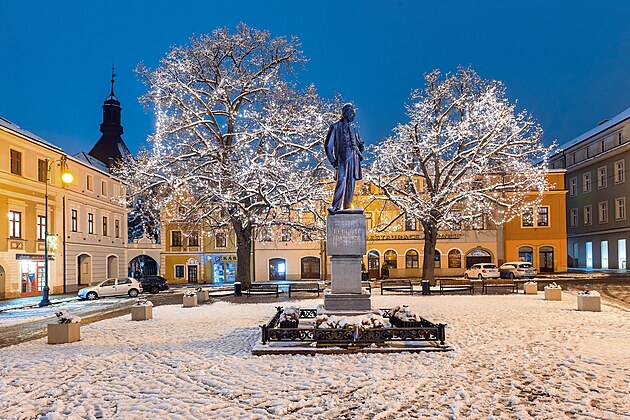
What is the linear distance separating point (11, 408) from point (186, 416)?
8.41ft

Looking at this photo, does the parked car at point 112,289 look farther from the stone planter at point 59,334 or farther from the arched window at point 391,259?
the arched window at point 391,259

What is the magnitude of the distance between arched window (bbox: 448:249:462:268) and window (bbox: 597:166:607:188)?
57.2ft

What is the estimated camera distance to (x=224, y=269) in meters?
46.8

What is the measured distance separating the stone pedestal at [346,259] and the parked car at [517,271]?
3072cm

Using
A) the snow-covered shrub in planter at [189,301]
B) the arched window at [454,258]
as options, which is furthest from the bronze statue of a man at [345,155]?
the arched window at [454,258]

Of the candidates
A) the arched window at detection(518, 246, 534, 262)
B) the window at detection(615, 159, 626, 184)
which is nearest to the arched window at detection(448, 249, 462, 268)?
the arched window at detection(518, 246, 534, 262)

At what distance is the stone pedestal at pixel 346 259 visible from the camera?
41.5 ft

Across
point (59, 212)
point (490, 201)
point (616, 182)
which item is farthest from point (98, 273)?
point (616, 182)

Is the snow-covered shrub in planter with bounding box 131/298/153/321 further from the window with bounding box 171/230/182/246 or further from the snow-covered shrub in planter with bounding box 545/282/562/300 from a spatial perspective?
the window with bounding box 171/230/182/246

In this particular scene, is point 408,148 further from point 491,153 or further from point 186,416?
point 186,416

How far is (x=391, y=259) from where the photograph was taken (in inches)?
1766

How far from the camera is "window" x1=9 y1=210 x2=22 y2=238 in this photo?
30312 mm

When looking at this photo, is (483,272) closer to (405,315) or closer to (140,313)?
(140,313)

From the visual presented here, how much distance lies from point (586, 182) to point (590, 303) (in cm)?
4132
